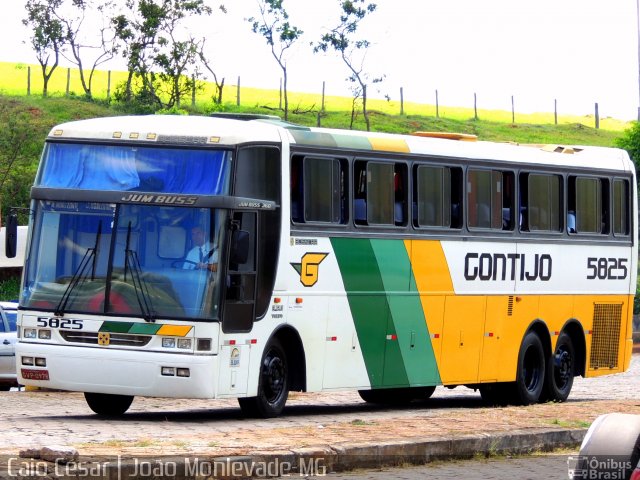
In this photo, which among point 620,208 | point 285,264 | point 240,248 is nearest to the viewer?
point 240,248

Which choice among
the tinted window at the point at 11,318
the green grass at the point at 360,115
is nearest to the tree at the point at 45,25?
the green grass at the point at 360,115

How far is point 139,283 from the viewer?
16266 mm

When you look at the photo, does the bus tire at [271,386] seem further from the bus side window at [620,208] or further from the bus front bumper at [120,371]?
the bus side window at [620,208]

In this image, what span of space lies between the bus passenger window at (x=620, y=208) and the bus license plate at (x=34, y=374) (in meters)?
10.7

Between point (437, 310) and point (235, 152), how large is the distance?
4657 mm

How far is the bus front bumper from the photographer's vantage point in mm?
15781

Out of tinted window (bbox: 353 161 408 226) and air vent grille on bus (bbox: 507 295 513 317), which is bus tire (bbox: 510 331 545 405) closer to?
air vent grille on bus (bbox: 507 295 513 317)

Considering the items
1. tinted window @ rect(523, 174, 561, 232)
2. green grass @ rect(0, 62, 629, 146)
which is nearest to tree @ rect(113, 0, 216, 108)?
green grass @ rect(0, 62, 629, 146)

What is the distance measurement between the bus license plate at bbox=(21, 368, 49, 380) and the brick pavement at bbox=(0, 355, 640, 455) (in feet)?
1.56

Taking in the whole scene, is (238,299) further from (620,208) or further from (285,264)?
(620,208)

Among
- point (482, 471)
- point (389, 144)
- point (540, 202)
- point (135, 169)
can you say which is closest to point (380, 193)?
point (389, 144)

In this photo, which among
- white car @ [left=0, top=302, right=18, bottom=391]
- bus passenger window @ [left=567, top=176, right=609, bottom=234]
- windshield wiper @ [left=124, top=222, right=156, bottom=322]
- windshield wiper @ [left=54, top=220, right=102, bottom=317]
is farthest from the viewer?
white car @ [left=0, top=302, right=18, bottom=391]

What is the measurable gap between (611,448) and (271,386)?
979cm

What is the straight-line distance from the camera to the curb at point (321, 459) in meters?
10.6
